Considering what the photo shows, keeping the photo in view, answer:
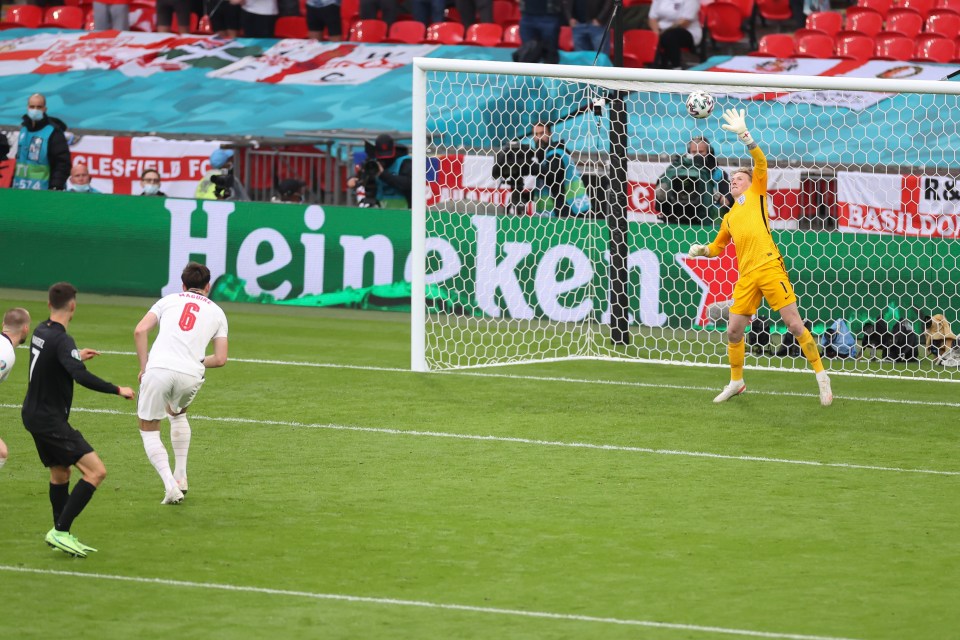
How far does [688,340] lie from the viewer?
16.2 m

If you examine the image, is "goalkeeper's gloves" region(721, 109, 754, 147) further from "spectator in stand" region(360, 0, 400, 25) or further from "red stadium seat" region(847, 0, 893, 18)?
"spectator in stand" region(360, 0, 400, 25)

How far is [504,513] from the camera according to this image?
927 centimetres

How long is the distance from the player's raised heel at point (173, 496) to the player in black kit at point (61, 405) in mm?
1129

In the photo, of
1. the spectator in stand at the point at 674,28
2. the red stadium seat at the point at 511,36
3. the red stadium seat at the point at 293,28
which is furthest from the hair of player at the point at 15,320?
the red stadium seat at the point at 293,28

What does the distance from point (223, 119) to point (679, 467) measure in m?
14.5

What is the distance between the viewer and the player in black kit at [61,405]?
→ 313 inches

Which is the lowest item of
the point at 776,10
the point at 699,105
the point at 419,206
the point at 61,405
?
the point at 61,405

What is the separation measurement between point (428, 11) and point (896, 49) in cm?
795

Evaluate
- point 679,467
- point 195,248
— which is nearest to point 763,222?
point 679,467

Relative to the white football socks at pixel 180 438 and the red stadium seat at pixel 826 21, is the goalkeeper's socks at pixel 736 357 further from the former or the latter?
the red stadium seat at pixel 826 21

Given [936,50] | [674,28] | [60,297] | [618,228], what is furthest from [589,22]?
[60,297]

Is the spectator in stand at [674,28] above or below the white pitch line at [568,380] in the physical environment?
above

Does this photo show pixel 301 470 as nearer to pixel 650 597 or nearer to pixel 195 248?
pixel 650 597

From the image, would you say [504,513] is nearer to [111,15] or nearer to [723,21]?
[723,21]
